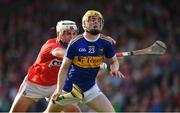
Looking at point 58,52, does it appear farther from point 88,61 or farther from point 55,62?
point 88,61

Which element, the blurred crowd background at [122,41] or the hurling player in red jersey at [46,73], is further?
the blurred crowd background at [122,41]

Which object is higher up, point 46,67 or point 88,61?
point 88,61

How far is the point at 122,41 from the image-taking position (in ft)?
57.1

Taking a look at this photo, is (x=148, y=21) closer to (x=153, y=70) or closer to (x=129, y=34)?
(x=129, y=34)

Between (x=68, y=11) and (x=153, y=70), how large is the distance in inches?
151

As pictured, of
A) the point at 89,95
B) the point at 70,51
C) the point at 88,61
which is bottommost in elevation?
the point at 89,95

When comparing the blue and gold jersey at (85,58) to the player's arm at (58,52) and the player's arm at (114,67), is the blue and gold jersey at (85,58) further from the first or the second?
the player's arm at (58,52)

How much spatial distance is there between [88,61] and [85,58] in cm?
6

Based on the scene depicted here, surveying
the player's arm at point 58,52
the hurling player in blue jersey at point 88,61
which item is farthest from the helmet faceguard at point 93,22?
the player's arm at point 58,52

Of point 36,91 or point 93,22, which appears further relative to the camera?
point 36,91

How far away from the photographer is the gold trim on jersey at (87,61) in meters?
9.48

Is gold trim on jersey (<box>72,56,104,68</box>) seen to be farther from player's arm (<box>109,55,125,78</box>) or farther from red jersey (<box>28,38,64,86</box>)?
red jersey (<box>28,38,64,86</box>)

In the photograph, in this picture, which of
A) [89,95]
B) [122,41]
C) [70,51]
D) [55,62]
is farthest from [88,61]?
[122,41]

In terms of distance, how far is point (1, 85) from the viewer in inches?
655
